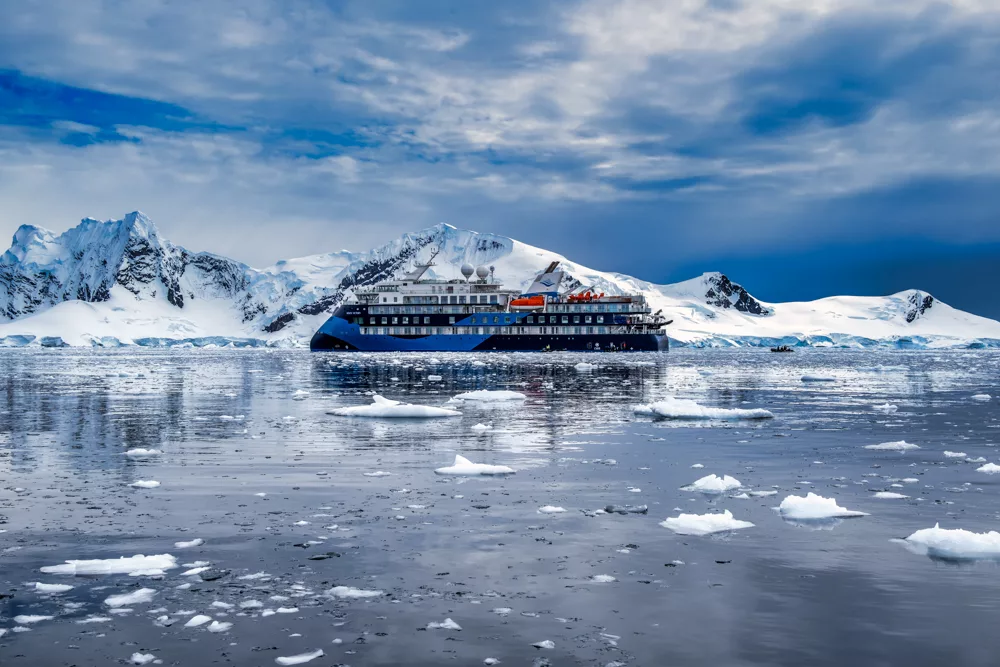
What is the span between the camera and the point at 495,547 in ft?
35.2

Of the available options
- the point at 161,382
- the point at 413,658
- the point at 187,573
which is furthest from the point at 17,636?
the point at 161,382

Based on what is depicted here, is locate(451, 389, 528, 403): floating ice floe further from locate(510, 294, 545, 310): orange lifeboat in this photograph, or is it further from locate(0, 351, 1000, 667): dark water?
locate(510, 294, 545, 310): orange lifeboat

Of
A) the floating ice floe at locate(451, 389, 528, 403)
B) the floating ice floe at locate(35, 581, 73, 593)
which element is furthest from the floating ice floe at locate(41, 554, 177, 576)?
the floating ice floe at locate(451, 389, 528, 403)

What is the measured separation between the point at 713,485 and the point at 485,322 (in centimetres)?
11706

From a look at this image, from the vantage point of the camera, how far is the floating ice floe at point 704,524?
11617mm

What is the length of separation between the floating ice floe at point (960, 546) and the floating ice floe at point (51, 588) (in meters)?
9.76

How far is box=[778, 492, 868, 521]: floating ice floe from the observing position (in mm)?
12516

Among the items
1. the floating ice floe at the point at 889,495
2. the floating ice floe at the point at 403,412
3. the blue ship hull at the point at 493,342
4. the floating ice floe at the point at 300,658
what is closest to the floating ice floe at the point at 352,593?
the floating ice floe at the point at 300,658

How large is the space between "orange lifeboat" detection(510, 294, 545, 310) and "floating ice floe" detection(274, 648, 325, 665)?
124 metres

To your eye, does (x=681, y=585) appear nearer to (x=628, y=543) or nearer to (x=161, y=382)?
(x=628, y=543)

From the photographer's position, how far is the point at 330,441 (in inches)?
838

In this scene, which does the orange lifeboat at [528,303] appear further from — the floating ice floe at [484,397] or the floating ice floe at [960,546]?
the floating ice floe at [960,546]

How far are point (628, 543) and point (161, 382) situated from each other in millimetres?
43097

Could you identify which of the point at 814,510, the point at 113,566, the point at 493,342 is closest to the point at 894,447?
the point at 814,510
